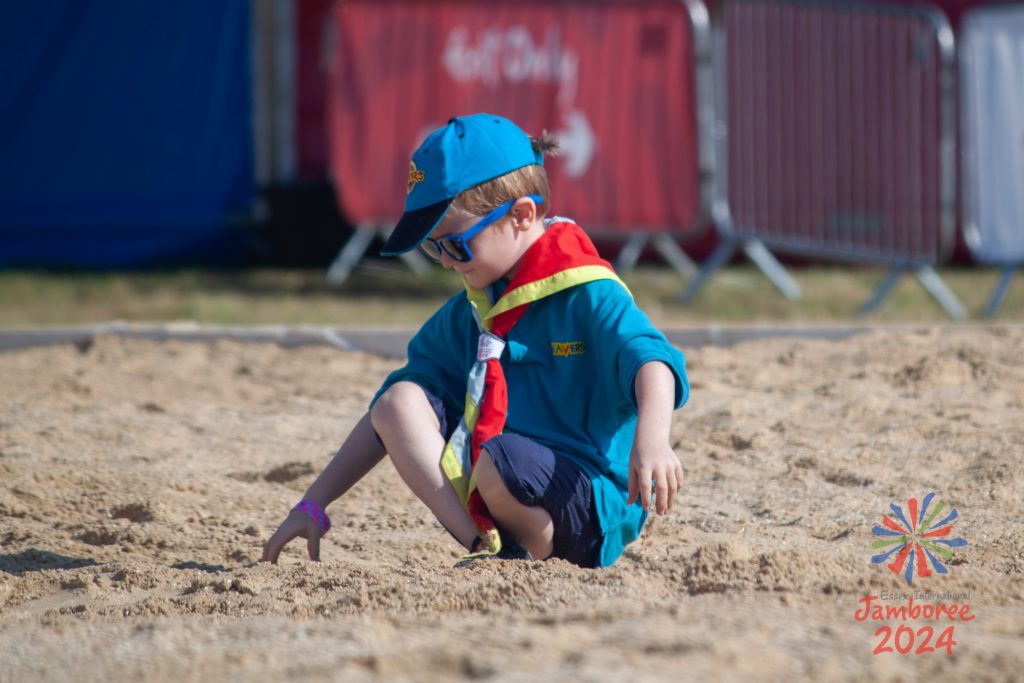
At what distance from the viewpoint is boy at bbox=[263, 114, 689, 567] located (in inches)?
102

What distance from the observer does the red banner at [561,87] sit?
691 cm

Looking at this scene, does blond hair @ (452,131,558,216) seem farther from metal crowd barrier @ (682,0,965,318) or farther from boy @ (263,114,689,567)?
metal crowd barrier @ (682,0,965,318)

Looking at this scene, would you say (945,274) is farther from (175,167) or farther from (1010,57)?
(175,167)

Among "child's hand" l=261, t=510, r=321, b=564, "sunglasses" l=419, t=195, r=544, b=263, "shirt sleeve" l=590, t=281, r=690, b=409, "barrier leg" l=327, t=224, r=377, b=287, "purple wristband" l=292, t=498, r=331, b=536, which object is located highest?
"sunglasses" l=419, t=195, r=544, b=263

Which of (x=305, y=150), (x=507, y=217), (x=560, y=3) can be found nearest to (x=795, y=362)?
(x=507, y=217)

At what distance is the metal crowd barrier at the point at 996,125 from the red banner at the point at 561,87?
4.53 feet

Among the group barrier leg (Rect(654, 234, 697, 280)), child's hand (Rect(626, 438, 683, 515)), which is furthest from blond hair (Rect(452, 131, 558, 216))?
barrier leg (Rect(654, 234, 697, 280))

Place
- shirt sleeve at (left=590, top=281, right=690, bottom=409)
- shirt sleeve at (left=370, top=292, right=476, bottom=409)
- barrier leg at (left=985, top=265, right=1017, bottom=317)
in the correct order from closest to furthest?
shirt sleeve at (left=590, top=281, right=690, bottom=409)
shirt sleeve at (left=370, top=292, right=476, bottom=409)
barrier leg at (left=985, top=265, right=1017, bottom=317)

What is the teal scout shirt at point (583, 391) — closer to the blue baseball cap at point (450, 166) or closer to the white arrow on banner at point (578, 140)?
the blue baseball cap at point (450, 166)

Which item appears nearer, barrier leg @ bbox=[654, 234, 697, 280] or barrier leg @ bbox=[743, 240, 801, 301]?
barrier leg @ bbox=[743, 240, 801, 301]

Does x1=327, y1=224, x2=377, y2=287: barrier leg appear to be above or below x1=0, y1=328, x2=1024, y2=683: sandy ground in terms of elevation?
below

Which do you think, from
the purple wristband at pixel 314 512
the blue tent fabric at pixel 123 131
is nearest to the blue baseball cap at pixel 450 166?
the purple wristband at pixel 314 512

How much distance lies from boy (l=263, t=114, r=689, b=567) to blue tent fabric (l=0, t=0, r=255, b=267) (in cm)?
592

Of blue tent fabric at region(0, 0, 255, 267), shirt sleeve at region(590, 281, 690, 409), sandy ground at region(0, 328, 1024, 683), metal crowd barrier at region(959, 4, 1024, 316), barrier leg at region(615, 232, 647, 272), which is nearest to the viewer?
sandy ground at region(0, 328, 1024, 683)
